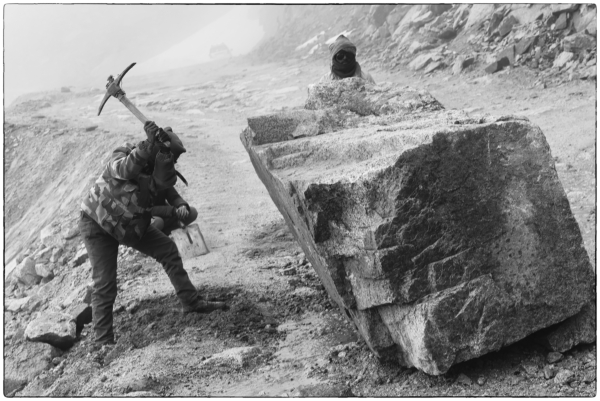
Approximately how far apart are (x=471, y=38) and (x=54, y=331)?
458 inches

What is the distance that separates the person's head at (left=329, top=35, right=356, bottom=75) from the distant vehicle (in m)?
19.7

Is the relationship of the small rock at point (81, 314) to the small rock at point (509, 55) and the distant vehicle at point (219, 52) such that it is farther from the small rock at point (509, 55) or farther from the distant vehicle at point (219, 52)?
the distant vehicle at point (219, 52)

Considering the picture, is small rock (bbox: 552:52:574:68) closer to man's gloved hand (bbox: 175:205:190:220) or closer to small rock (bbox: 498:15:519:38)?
small rock (bbox: 498:15:519:38)

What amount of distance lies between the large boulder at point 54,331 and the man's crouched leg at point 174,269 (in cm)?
82

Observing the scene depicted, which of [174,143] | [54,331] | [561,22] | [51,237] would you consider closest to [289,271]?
[174,143]

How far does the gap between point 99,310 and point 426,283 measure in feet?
8.24

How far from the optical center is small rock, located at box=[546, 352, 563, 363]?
3.14 meters

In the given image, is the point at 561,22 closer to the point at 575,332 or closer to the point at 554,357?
the point at 575,332

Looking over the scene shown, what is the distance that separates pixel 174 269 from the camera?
14.3 ft

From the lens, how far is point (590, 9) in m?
10.4

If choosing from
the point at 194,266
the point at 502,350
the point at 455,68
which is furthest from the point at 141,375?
the point at 455,68

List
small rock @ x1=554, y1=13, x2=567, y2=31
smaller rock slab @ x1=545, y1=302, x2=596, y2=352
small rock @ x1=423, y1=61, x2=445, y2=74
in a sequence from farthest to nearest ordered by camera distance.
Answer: small rock @ x1=423, y1=61, x2=445, y2=74 < small rock @ x1=554, y1=13, x2=567, y2=31 < smaller rock slab @ x1=545, y1=302, x2=596, y2=352

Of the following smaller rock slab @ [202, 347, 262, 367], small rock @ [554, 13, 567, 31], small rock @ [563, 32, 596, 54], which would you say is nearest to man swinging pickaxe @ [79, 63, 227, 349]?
smaller rock slab @ [202, 347, 262, 367]

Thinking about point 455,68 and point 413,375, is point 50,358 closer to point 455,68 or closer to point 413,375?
point 413,375
